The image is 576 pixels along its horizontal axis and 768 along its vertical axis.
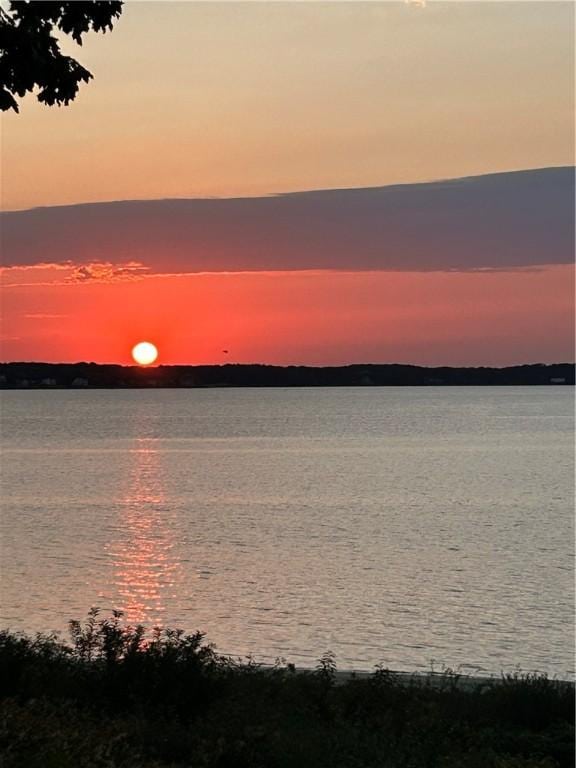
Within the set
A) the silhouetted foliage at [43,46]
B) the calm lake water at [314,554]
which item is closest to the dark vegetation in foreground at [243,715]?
the silhouetted foliage at [43,46]

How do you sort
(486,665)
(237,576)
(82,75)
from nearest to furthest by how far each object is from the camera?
(82,75) → (486,665) → (237,576)

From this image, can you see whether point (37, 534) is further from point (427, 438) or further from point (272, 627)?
point (427, 438)

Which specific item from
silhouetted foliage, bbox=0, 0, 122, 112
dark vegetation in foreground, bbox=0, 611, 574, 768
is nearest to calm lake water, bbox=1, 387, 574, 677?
dark vegetation in foreground, bbox=0, 611, 574, 768

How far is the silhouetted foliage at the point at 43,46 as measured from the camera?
1262cm

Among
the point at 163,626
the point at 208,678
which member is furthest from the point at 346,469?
the point at 208,678

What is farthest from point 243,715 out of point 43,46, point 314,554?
point 314,554

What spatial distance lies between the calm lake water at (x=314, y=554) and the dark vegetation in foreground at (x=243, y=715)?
920 centimetres

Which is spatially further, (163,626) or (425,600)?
(425,600)

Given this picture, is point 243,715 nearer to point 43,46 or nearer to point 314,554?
point 43,46

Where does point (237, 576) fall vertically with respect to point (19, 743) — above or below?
below

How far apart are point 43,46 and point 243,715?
7.37 m

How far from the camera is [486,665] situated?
25828 mm

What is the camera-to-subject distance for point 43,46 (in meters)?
12.8

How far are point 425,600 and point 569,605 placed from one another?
386cm
